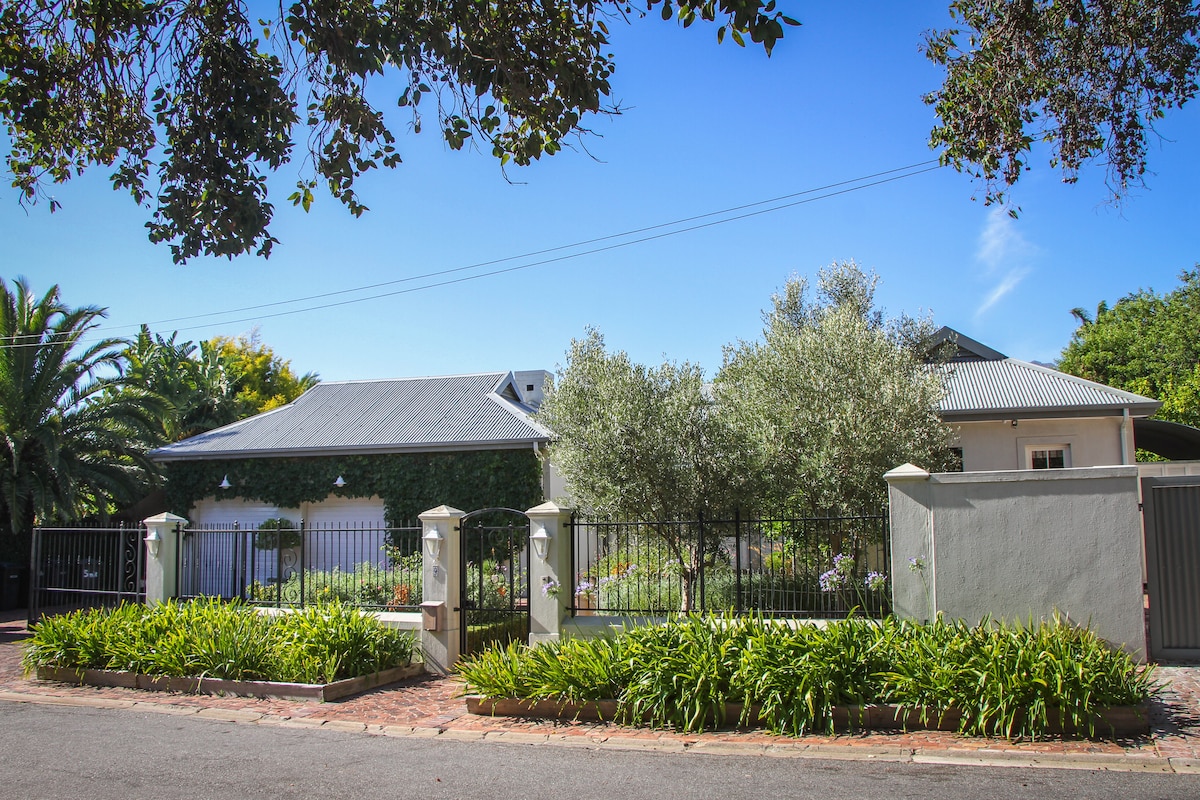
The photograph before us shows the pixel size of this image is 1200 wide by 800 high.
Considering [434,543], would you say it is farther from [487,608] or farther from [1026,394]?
[1026,394]

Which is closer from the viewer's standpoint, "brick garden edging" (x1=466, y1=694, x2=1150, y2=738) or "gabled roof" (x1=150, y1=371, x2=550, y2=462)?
"brick garden edging" (x1=466, y1=694, x2=1150, y2=738)

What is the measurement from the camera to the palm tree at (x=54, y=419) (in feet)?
58.7

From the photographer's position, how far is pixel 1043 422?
18.8 meters

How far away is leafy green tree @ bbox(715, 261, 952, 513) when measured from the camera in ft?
40.4

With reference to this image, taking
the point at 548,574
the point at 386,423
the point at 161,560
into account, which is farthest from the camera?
the point at 386,423

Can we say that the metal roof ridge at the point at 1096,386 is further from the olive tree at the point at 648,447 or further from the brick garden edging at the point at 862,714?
the brick garden edging at the point at 862,714

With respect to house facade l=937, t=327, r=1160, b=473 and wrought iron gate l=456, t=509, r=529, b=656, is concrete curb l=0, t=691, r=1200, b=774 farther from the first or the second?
house facade l=937, t=327, r=1160, b=473

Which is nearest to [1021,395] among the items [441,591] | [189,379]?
[441,591]

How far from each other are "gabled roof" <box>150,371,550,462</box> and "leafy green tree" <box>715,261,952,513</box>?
6.32 meters

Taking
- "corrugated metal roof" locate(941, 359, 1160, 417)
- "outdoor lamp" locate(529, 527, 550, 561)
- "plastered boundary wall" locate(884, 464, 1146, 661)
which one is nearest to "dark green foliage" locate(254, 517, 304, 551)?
"outdoor lamp" locate(529, 527, 550, 561)

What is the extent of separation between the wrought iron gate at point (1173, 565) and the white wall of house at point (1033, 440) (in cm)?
979

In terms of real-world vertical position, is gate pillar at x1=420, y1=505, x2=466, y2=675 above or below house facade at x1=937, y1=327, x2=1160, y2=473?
below

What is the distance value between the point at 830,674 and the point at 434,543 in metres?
4.82

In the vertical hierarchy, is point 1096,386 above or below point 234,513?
above
